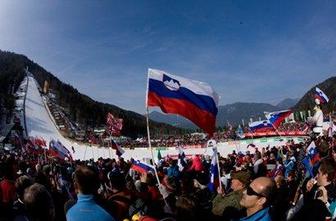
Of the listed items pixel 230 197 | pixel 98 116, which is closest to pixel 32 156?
pixel 230 197

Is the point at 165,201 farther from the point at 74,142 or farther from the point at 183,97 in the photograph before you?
the point at 74,142

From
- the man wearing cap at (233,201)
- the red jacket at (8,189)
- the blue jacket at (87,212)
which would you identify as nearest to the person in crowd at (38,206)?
the blue jacket at (87,212)

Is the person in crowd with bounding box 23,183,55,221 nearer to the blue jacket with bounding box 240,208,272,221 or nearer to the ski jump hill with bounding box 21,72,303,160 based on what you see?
the blue jacket with bounding box 240,208,272,221

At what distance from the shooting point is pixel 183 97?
9.00 m

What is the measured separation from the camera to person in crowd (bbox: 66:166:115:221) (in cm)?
450

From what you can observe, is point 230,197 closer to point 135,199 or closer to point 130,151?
point 135,199

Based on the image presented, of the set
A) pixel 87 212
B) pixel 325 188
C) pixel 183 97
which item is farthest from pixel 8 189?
pixel 325 188

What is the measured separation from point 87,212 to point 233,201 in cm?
235

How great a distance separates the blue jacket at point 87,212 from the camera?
4.49 meters

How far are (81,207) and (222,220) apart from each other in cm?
221

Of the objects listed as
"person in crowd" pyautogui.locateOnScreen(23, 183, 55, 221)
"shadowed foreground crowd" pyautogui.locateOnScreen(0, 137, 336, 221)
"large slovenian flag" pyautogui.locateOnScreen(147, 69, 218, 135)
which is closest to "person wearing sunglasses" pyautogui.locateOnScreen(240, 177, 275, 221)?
"shadowed foreground crowd" pyautogui.locateOnScreen(0, 137, 336, 221)

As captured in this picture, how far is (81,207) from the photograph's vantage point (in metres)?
4.55

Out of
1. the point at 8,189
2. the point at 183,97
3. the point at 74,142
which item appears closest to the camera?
the point at 8,189

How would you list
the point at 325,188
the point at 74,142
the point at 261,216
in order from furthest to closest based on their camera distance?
1. the point at 74,142
2. the point at 325,188
3. the point at 261,216
